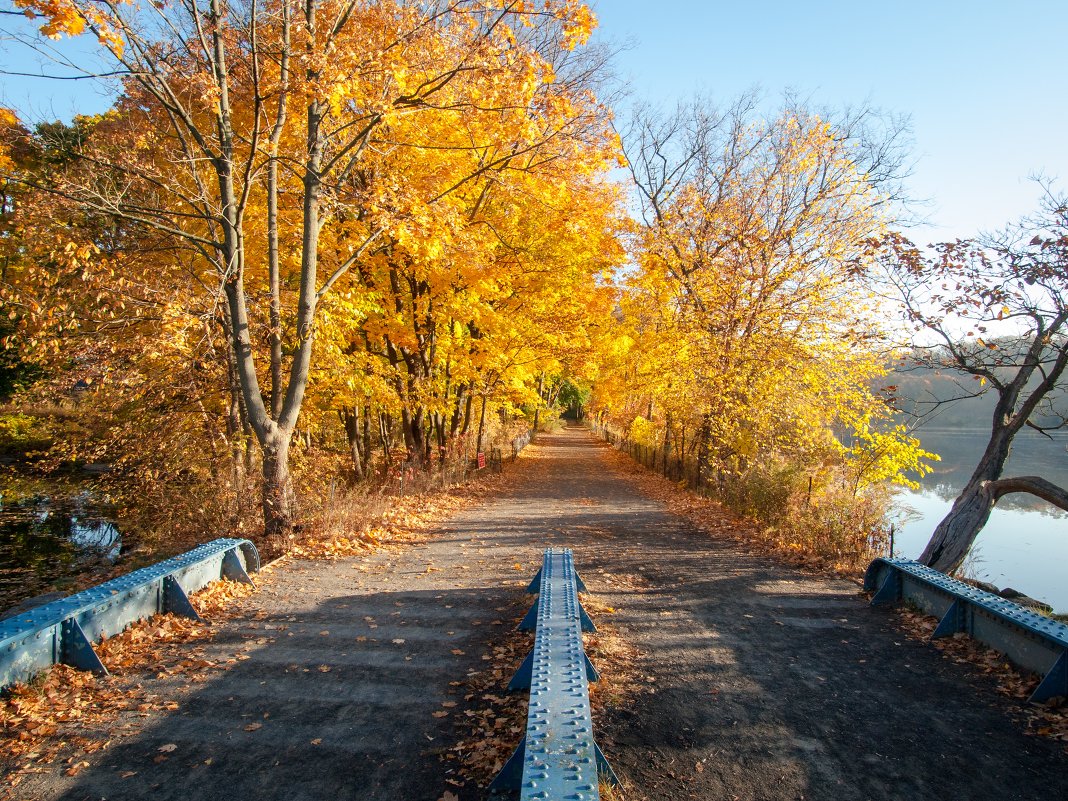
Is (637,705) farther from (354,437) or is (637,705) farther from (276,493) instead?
(354,437)

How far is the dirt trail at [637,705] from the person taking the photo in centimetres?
342

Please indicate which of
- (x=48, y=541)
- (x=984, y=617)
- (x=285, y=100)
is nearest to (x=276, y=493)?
(x=285, y=100)

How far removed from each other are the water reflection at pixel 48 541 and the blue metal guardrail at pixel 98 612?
5.74 metres

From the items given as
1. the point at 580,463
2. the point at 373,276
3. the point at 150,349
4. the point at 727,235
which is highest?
the point at 727,235

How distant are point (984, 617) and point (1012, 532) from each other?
19296 millimetres

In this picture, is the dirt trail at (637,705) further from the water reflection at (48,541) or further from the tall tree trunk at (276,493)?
the water reflection at (48,541)

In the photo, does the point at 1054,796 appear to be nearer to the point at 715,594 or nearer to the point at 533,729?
the point at 533,729

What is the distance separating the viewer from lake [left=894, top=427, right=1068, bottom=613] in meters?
13.6

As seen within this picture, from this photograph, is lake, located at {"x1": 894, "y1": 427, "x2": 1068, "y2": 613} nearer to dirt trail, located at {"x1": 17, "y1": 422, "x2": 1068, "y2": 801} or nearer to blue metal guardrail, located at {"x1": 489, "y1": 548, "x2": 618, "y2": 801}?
dirt trail, located at {"x1": 17, "y1": 422, "x2": 1068, "y2": 801}

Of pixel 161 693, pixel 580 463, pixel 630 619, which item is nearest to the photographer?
pixel 161 693

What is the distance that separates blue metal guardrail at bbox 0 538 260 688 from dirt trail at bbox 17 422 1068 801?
572 millimetres

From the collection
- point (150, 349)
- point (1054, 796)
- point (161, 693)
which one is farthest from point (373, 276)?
point (1054, 796)

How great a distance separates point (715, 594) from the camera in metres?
7.10

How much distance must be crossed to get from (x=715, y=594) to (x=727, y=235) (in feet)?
38.1
